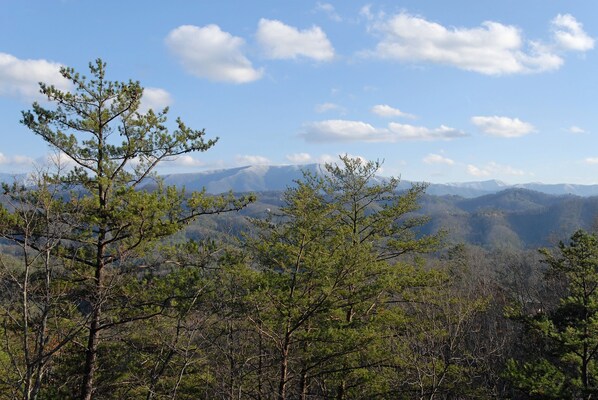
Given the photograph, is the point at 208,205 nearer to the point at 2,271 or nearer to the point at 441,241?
the point at 2,271

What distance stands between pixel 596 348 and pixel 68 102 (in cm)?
1517

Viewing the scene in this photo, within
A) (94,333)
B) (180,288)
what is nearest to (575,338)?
(180,288)

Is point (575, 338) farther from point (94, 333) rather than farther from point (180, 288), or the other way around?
point (94, 333)

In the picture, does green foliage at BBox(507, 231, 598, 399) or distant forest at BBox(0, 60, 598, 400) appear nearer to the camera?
distant forest at BBox(0, 60, 598, 400)

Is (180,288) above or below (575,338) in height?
above

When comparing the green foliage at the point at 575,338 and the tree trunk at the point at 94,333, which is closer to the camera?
the tree trunk at the point at 94,333

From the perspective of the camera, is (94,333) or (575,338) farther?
(575,338)

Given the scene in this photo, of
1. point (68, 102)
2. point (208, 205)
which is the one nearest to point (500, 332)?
point (208, 205)

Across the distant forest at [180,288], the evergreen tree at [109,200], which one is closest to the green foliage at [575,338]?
the distant forest at [180,288]

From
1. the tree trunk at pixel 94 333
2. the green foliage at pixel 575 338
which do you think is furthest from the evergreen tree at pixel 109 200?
the green foliage at pixel 575 338

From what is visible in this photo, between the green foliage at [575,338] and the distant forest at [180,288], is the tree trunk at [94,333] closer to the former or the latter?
the distant forest at [180,288]

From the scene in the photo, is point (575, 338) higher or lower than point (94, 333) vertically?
lower

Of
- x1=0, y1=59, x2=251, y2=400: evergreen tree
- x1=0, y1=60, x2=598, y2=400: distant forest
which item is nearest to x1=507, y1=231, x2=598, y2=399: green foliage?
x1=0, y1=60, x2=598, y2=400: distant forest

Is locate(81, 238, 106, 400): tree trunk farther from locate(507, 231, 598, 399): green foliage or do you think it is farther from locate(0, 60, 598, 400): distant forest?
locate(507, 231, 598, 399): green foliage
